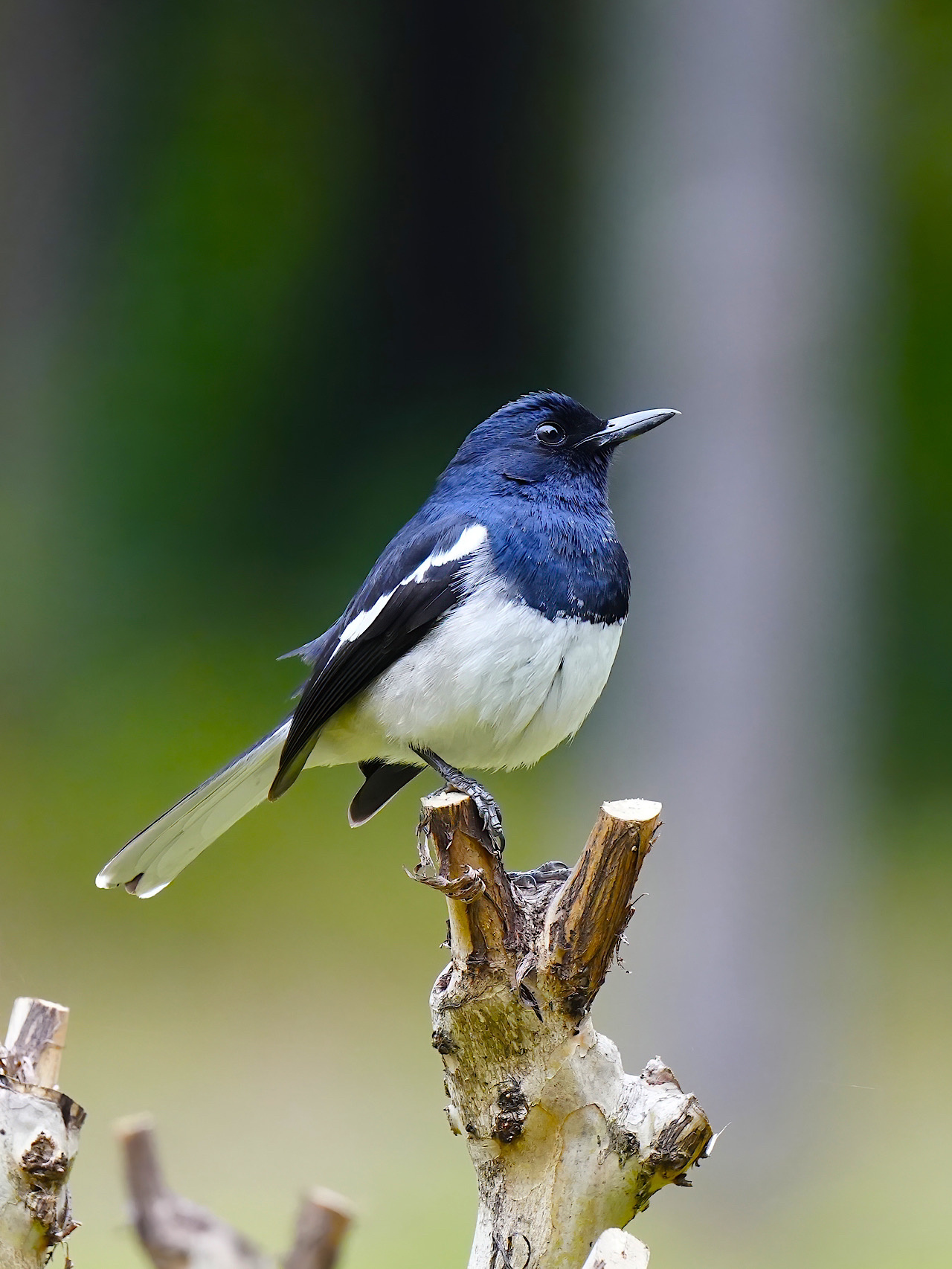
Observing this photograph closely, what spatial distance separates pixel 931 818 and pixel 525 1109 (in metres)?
6.76

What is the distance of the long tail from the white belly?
313 mm

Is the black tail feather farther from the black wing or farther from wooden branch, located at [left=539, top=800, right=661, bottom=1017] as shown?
wooden branch, located at [left=539, top=800, right=661, bottom=1017]

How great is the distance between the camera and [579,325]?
926 cm

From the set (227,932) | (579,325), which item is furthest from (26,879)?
(579,325)

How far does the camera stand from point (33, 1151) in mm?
1902

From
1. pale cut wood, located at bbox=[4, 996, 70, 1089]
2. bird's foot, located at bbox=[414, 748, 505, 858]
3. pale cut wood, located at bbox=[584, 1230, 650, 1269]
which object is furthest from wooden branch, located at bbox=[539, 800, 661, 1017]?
pale cut wood, located at bbox=[4, 996, 70, 1089]

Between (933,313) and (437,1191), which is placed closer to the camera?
(437,1191)

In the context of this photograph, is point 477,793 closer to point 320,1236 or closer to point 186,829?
point 186,829

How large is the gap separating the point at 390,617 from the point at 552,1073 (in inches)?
41.6

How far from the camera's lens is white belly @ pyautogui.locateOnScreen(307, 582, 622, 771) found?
274 centimetres

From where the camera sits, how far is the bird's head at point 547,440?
10.1ft

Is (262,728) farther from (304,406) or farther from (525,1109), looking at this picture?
(525,1109)

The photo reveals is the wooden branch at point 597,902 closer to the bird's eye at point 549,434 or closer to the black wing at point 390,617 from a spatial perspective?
the black wing at point 390,617

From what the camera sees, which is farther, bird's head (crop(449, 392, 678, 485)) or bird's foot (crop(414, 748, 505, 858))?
bird's head (crop(449, 392, 678, 485))
